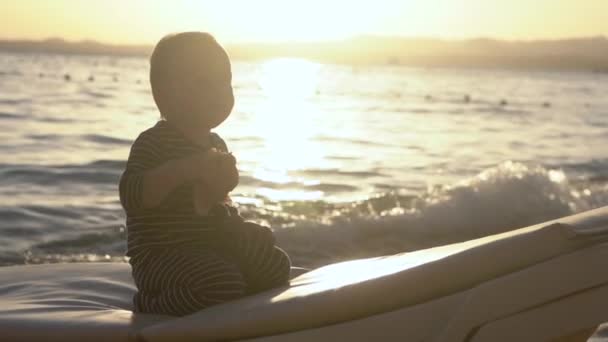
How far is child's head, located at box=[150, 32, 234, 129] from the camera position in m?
2.89

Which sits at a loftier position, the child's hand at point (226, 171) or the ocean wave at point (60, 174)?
the child's hand at point (226, 171)

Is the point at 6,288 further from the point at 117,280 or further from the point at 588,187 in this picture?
the point at 588,187

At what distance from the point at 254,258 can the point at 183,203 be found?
0.36 metres

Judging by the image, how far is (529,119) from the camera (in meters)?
28.6

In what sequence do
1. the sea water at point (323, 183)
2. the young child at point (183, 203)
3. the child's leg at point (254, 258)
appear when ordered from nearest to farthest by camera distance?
the young child at point (183, 203) → the child's leg at point (254, 258) → the sea water at point (323, 183)

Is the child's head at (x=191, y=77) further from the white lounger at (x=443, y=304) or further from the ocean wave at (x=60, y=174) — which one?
the ocean wave at (x=60, y=174)

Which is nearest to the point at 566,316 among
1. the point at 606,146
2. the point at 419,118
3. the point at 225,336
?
the point at 225,336

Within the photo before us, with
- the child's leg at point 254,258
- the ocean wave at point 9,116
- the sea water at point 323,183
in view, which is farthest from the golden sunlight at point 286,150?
the child's leg at point 254,258

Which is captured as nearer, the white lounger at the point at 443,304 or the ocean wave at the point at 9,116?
the white lounger at the point at 443,304

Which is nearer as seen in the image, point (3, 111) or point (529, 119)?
point (3, 111)

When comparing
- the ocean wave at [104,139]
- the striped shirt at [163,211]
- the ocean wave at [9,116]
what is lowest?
the ocean wave at [9,116]

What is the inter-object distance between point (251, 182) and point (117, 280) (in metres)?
7.64

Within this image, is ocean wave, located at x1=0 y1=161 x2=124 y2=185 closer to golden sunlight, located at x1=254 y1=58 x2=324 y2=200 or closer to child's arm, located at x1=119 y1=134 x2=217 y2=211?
golden sunlight, located at x1=254 y1=58 x2=324 y2=200

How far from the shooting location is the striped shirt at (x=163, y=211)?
2.97 metres
